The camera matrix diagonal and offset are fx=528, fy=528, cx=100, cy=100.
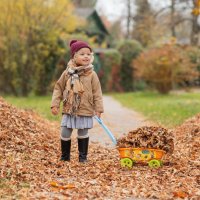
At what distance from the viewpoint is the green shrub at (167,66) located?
25125mm

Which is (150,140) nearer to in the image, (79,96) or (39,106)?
(79,96)

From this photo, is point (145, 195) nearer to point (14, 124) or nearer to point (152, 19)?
point (14, 124)

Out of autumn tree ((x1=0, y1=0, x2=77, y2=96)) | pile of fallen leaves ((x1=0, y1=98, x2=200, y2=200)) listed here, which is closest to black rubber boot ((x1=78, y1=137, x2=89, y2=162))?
pile of fallen leaves ((x1=0, y1=98, x2=200, y2=200))

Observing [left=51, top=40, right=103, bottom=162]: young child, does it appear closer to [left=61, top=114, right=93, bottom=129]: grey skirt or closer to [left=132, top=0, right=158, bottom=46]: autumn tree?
[left=61, top=114, right=93, bottom=129]: grey skirt

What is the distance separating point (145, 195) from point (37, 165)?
5.73 ft

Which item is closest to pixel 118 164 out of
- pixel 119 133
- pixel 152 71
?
pixel 119 133

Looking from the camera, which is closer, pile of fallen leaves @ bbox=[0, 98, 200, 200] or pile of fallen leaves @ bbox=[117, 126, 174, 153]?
pile of fallen leaves @ bbox=[0, 98, 200, 200]

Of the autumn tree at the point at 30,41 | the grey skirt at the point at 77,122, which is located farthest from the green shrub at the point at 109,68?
the grey skirt at the point at 77,122

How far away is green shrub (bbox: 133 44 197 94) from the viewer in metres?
25.1

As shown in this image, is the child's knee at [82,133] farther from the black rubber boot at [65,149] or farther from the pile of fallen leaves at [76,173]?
the pile of fallen leaves at [76,173]

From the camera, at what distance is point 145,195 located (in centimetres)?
547

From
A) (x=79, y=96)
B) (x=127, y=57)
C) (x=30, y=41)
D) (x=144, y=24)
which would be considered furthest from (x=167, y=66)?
(x=144, y=24)

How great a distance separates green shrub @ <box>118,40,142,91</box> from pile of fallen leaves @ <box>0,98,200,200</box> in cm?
2386

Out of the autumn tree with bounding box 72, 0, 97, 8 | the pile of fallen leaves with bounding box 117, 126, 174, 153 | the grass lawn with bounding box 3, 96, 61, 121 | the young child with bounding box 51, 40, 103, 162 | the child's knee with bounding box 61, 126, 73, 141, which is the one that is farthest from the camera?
the autumn tree with bounding box 72, 0, 97, 8
